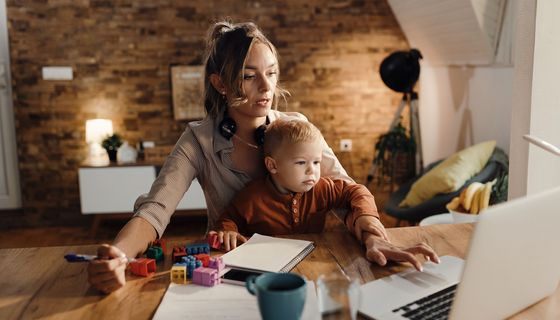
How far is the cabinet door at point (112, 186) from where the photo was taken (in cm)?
408

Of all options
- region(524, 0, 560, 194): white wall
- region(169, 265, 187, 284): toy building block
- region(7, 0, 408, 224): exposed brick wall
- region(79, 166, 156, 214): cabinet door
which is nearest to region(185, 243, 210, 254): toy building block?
region(169, 265, 187, 284): toy building block

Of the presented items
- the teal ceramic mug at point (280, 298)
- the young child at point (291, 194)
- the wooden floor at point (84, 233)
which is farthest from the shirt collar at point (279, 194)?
the wooden floor at point (84, 233)

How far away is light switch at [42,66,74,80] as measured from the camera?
172 inches

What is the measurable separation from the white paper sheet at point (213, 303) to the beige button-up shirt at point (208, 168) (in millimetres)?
456

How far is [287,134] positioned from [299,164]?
10cm

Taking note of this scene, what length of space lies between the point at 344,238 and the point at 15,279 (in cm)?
83

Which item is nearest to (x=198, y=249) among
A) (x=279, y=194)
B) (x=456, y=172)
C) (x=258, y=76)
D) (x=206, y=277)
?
(x=206, y=277)

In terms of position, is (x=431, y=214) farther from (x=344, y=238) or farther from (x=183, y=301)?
(x=183, y=301)

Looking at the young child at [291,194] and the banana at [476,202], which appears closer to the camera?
the young child at [291,194]

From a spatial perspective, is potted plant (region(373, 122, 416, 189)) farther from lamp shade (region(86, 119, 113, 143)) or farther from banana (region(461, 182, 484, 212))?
lamp shade (region(86, 119, 113, 143))

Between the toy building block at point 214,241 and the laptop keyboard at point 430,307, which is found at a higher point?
the toy building block at point 214,241

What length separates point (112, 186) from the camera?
4.11 metres

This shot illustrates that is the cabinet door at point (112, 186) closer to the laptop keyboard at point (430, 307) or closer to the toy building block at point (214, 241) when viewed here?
the toy building block at point (214, 241)

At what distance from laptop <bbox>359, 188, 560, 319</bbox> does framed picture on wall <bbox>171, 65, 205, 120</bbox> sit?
362 cm
